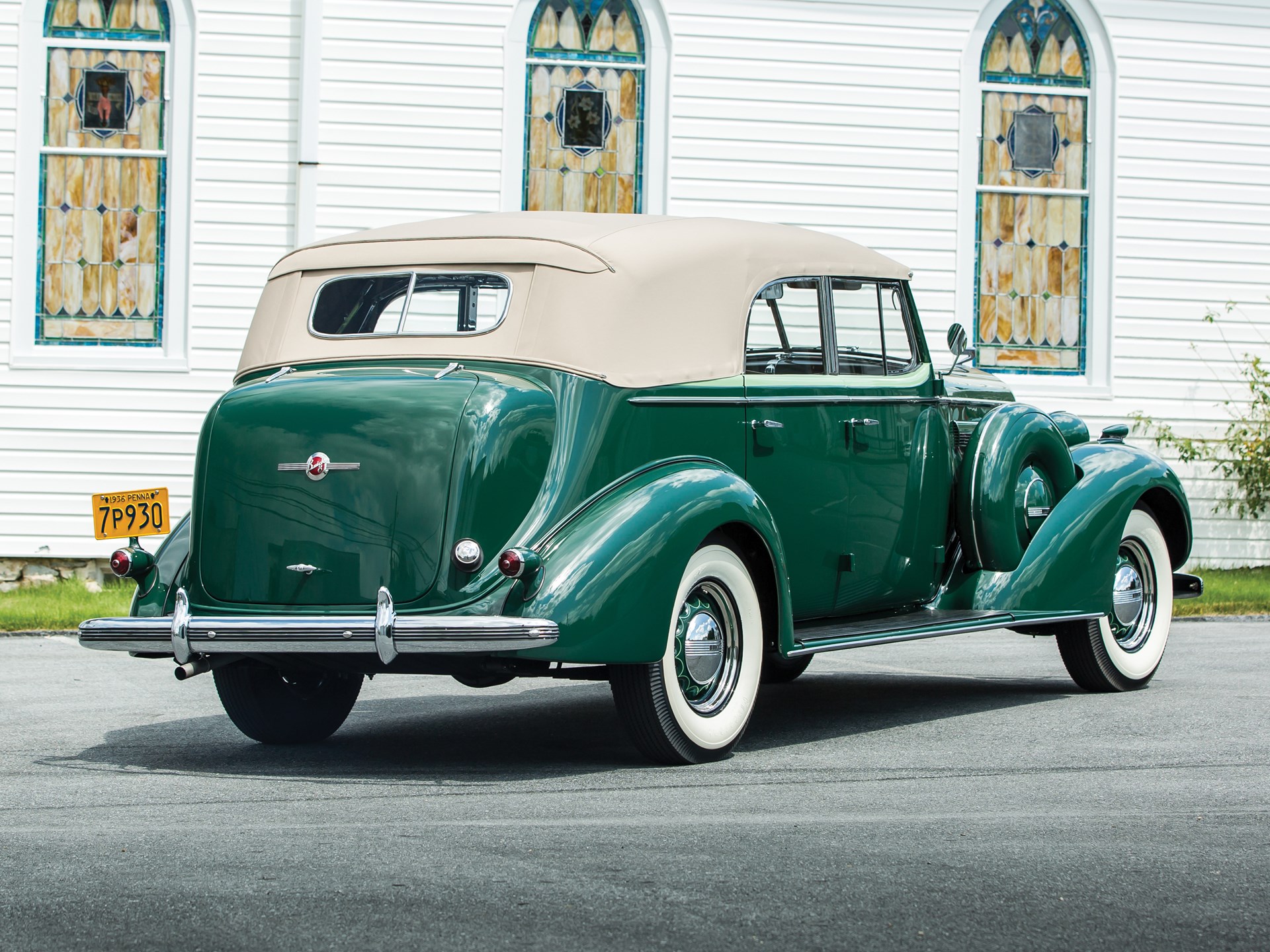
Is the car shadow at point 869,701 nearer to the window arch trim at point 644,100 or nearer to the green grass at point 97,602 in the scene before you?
the green grass at point 97,602

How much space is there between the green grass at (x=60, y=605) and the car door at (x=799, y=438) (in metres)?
6.34

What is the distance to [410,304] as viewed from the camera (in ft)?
23.8

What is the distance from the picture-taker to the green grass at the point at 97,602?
41.1 ft

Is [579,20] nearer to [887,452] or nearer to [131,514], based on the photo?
[131,514]

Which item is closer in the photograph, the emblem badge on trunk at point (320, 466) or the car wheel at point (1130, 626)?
the emblem badge on trunk at point (320, 466)

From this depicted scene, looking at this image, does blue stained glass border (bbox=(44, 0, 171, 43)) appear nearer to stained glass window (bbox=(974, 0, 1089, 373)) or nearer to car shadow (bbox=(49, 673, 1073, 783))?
stained glass window (bbox=(974, 0, 1089, 373))

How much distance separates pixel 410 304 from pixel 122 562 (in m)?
1.50

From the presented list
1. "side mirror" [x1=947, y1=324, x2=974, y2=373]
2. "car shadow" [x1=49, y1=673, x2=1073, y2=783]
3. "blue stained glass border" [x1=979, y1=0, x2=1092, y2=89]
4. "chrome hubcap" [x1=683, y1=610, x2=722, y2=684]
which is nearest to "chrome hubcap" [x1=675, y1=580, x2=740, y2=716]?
"chrome hubcap" [x1=683, y1=610, x2=722, y2=684]

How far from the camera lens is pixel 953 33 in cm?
1723

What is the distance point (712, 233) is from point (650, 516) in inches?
59.3

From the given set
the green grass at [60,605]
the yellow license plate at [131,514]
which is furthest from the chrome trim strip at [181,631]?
the green grass at [60,605]

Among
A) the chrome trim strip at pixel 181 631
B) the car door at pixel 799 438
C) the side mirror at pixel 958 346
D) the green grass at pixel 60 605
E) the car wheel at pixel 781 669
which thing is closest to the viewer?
the chrome trim strip at pixel 181 631

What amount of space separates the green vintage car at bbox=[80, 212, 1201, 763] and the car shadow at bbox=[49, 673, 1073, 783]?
12.6 inches

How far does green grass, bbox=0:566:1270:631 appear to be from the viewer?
1253 centimetres
